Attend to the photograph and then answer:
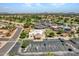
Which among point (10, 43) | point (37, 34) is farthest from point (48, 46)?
point (10, 43)

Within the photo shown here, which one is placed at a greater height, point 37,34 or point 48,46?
point 37,34

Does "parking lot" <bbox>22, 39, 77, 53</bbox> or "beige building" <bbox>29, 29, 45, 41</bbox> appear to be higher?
"beige building" <bbox>29, 29, 45, 41</bbox>

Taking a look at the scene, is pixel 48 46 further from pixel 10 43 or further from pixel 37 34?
pixel 10 43

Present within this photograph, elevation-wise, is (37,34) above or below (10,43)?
above

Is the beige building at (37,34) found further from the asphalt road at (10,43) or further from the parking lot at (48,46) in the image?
the asphalt road at (10,43)

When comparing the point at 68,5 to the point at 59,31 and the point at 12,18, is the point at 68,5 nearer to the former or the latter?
the point at 59,31

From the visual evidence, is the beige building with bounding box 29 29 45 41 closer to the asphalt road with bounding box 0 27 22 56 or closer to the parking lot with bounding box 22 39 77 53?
the parking lot with bounding box 22 39 77 53

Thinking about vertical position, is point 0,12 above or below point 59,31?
above

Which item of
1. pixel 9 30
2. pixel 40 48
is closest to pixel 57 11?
pixel 40 48

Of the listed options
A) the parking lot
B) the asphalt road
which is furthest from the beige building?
the asphalt road

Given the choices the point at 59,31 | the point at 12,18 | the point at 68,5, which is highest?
the point at 68,5

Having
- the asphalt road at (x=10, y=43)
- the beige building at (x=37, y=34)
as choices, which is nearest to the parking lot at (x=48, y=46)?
the beige building at (x=37, y=34)
